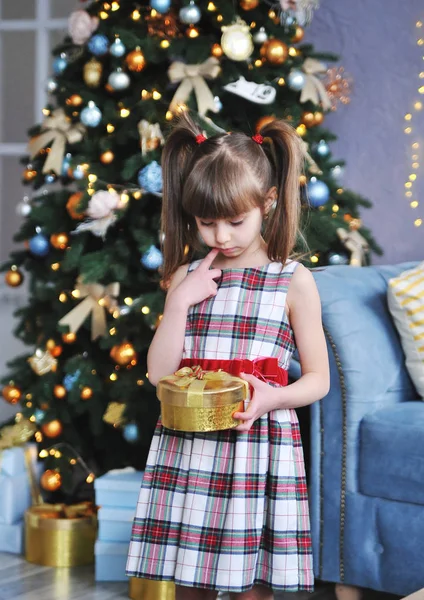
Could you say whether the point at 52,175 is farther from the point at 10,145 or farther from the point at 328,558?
the point at 328,558

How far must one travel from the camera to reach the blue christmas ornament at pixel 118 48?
257 cm

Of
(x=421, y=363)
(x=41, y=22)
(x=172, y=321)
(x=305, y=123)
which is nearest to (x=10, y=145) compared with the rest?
(x=41, y=22)

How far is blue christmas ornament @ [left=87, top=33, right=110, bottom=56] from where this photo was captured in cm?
266

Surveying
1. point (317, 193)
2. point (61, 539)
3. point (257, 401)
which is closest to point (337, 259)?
point (317, 193)

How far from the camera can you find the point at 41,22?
366 centimetres

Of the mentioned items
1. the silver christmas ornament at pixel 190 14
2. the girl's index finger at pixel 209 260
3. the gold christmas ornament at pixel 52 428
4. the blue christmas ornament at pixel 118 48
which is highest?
the silver christmas ornament at pixel 190 14

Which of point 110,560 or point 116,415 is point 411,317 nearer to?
point 116,415

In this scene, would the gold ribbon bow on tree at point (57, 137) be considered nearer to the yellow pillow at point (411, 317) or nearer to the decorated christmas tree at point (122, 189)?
the decorated christmas tree at point (122, 189)

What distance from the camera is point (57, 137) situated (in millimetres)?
2752

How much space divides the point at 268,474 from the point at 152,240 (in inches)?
43.9

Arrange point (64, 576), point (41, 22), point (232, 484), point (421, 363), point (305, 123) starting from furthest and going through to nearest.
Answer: point (41, 22) < point (305, 123) < point (64, 576) < point (421, 363) < point (232, 484)

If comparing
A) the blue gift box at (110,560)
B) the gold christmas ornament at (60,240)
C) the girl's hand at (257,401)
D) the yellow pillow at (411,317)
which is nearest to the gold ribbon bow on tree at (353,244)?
the yellow pillow at (411,317)

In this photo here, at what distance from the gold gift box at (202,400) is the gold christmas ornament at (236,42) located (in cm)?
140

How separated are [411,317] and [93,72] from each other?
3.98 feet
